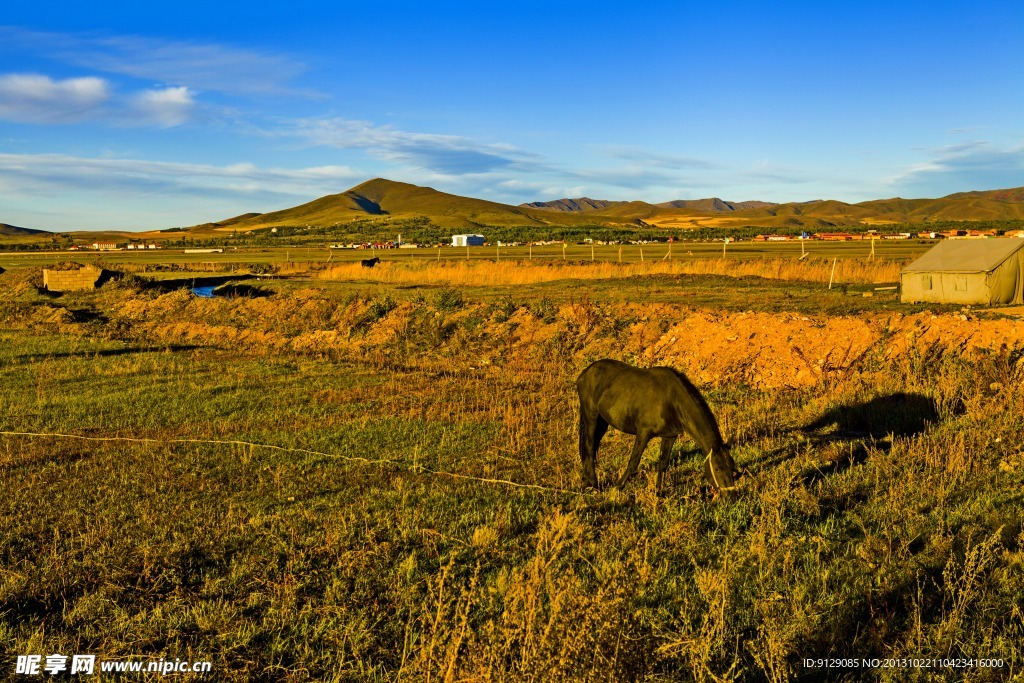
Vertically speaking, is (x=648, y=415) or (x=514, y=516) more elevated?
(x=648, y=415)

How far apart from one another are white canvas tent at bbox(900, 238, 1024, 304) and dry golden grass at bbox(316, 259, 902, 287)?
8.83 m

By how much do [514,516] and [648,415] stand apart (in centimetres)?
214

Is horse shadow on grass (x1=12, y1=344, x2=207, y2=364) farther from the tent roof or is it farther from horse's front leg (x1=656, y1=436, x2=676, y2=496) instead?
the tent roof

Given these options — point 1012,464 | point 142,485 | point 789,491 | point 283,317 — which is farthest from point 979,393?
point 283,317

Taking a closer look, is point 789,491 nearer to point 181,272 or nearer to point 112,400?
point 112,400

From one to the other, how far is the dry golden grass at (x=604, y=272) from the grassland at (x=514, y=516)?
19149mm

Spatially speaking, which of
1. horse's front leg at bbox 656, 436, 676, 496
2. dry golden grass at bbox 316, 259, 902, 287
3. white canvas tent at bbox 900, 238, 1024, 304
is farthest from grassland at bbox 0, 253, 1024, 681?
dry golden grass at bbox 316, 259, 902, 287

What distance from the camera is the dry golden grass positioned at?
37.0 metres

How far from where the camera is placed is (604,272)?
143 feet

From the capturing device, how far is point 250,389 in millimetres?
16828

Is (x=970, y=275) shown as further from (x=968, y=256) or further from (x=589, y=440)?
(x=589, y=440)

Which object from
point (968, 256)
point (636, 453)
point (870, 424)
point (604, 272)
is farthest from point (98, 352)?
point (968, 256)

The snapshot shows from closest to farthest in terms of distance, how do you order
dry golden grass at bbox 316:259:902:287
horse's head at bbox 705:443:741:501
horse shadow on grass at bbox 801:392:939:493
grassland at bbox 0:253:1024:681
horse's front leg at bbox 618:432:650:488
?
1. grassland at bbox 0:253:1024:681
2. horse's head at bbox 705:443:741:501
3. horse's front leg at bbox 618:432:650:488
4. horse shadow on grass at bbox 801:392:939:493
5. dry golden grass at bbox 316:259:902:287

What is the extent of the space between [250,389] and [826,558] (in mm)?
13634
